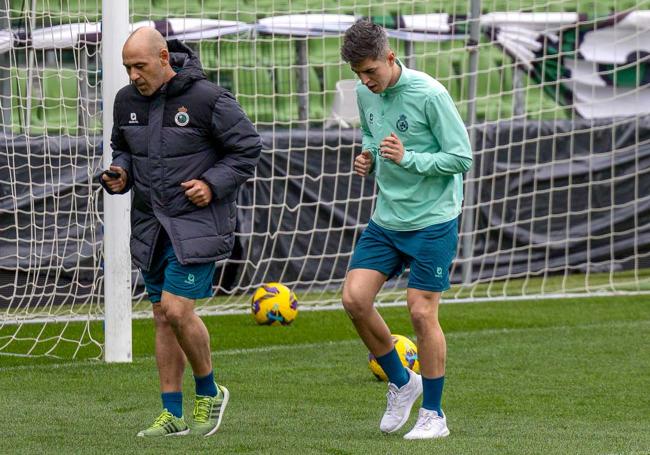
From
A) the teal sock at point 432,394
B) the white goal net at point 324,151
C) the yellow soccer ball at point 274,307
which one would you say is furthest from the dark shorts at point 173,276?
the yellow soccer ball at point 274,307

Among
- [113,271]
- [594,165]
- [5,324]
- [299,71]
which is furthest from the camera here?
[594,165]

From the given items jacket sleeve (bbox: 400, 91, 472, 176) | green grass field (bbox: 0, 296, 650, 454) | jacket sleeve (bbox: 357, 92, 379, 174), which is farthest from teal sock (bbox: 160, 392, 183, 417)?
jacket sleeve (bbox: 400, 91, 472, 176)

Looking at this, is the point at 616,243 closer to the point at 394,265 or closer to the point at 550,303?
the point at 550,303

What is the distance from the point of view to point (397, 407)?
19.2ft

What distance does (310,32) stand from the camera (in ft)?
40.3

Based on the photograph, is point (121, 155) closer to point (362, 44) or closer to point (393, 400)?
point (362, 44)

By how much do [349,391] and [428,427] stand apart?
1.67 metres

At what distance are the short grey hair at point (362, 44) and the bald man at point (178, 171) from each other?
1.79ft

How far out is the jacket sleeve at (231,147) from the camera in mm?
5602

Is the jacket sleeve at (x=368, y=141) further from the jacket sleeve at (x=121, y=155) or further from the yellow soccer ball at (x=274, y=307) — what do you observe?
the yellow soccer ball at (x=274, y=307)

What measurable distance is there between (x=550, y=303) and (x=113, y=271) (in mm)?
4776

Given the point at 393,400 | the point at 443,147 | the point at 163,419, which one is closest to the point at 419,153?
the point at 443,147

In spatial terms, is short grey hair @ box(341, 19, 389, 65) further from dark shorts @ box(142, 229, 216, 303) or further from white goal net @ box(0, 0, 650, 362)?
white goal net @ box(0, 0, 650, 362)

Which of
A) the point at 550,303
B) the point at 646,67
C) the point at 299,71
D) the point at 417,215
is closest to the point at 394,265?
the point at 417,215
